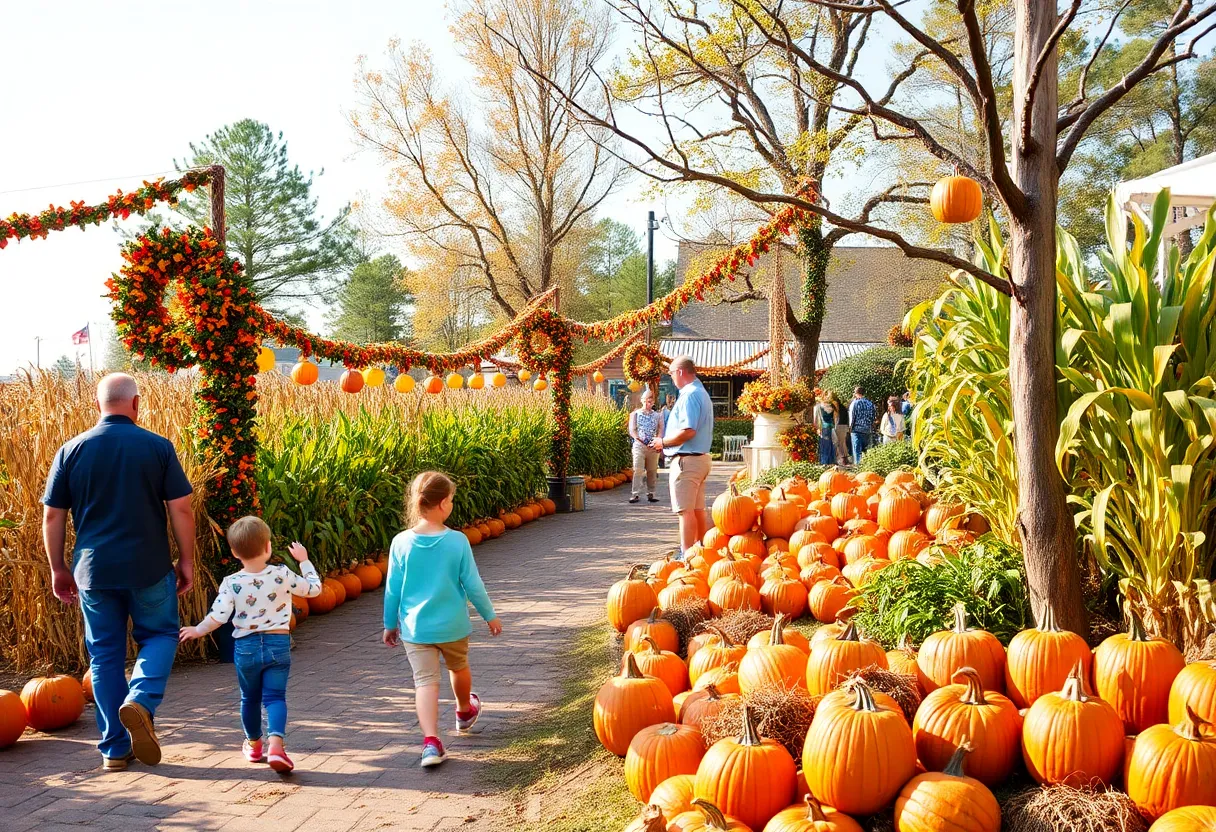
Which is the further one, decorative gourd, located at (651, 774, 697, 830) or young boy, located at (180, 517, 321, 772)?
young boy, located at (180, 517, 321, 772)

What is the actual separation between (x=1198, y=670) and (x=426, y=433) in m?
9.24

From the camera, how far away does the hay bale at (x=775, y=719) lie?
133 inches

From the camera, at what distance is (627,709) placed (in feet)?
12.8

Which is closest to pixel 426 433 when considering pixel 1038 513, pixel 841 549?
pixel 841 549

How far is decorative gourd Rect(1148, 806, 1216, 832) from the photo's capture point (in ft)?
8.26

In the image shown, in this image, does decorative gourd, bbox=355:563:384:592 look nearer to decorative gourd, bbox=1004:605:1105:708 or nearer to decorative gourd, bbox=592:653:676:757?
decorative gourd, bbox=592:653:676:757

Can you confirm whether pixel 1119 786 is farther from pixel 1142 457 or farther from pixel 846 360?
pixel 846 360

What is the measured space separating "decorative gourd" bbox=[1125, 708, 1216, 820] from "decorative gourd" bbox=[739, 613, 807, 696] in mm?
1292

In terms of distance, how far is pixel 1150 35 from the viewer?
82.0ft

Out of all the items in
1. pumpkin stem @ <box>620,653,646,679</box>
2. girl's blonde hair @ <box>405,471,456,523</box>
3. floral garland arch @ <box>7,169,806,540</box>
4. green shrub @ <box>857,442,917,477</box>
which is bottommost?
pumpkin stem @ <box>620,653,646,679</box>

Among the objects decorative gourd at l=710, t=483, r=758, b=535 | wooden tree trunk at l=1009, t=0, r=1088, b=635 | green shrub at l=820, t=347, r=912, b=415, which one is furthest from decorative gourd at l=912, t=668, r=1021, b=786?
green shrub at l=820, t=347, r=912, b=415

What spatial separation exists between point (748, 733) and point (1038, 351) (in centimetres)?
196

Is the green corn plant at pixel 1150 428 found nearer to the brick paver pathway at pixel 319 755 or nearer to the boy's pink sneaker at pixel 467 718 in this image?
the brick paver pathway at pixel 319 755

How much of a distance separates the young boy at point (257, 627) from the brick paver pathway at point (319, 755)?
252mm
